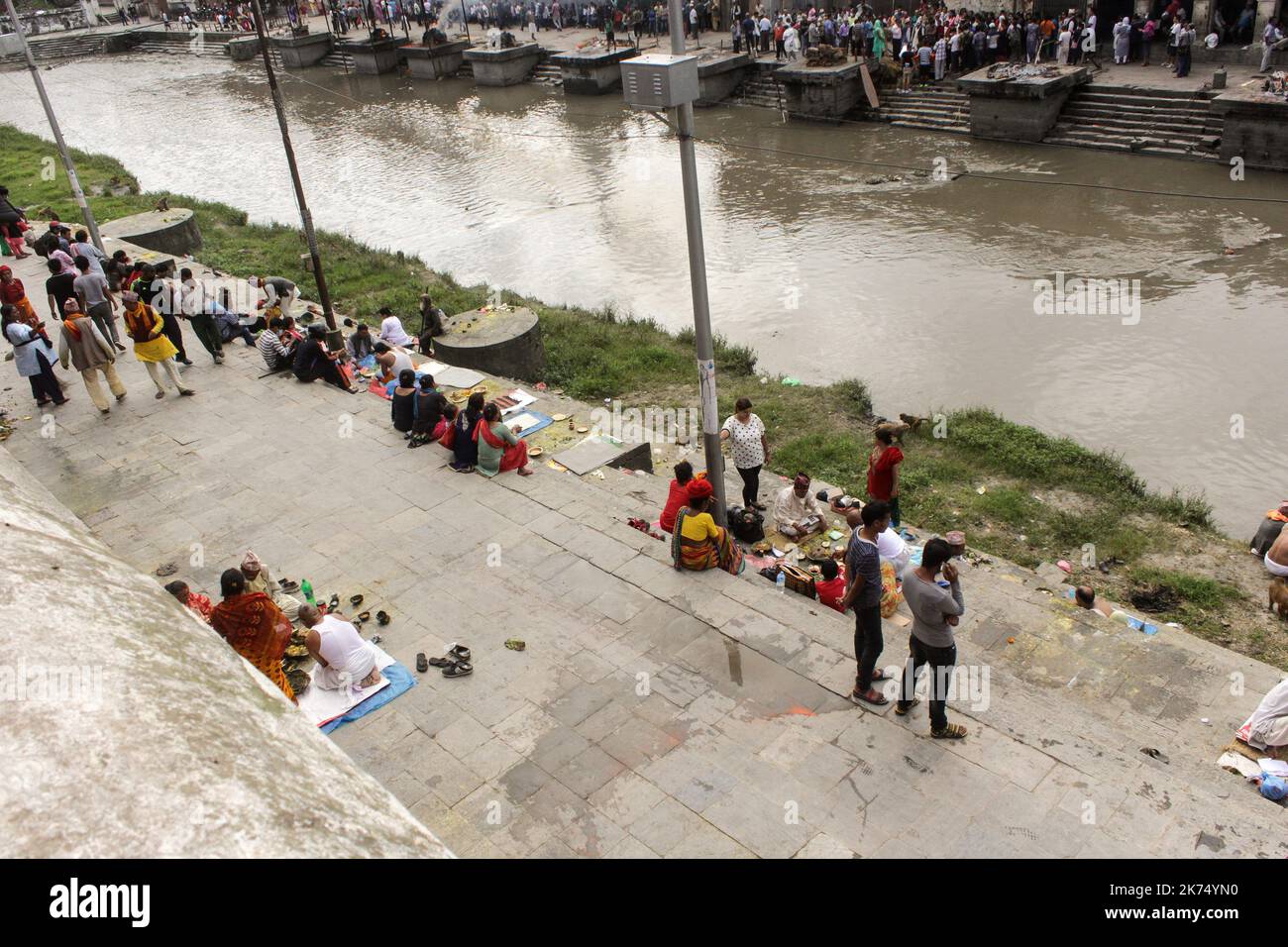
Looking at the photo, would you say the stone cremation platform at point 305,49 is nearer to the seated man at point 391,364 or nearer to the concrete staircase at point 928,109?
the concrete staircase at point 928,109

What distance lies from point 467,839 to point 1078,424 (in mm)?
9445

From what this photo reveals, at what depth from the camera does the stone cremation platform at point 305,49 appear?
144 feet

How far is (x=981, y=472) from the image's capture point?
11047mm

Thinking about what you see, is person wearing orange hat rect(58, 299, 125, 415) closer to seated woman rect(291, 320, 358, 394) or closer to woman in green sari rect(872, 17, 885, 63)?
seated woman rect(291, 320, 358, 394)

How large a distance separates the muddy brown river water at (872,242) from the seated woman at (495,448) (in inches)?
216

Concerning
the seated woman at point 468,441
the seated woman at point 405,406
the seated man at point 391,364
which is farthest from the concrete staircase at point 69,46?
the seated woman at point 468,441

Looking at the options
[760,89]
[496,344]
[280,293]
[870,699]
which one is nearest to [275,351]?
[280,293]

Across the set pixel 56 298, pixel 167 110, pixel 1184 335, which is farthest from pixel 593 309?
pixel 167 110

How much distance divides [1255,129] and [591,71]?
20907mm

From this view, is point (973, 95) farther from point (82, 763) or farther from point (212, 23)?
point (212, 23)

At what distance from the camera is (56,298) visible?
42.6ft

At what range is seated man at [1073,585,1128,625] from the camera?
8.21 meters

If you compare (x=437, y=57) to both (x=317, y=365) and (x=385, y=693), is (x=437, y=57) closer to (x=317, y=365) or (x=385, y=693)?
(x=317, y=365)

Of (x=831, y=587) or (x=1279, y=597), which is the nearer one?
(x=831, y=587)
